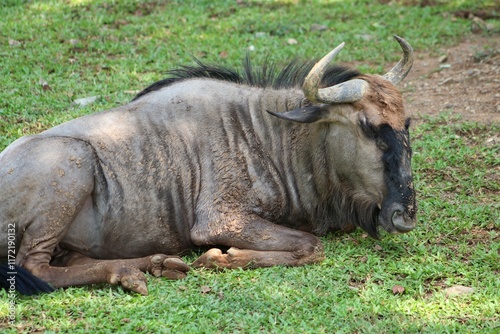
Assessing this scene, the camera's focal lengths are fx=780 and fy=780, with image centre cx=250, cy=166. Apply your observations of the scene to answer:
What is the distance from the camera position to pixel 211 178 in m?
6.05

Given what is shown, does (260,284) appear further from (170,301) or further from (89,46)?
(89,46)

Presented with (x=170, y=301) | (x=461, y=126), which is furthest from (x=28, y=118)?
(x=461, y=126)

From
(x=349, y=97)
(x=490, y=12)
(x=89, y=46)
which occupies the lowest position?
(x=490, y=12)

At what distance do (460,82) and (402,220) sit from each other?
175 inches

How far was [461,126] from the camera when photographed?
8.34 m

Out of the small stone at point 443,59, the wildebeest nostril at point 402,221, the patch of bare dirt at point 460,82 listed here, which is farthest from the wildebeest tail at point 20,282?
the small stone at point 443,59

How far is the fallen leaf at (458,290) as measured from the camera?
5330mm

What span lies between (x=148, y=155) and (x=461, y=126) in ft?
12.6

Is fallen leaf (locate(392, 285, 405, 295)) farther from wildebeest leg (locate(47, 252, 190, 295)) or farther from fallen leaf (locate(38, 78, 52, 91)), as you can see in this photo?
fallen leaf (locate(38, 78, 52, 91))

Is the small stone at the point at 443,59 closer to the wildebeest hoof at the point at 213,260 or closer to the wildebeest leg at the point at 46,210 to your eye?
the wildebeest hoof at the point at 213,260

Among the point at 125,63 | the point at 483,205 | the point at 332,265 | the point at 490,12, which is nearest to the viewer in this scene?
the point at 332,265

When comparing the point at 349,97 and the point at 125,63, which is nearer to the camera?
the point at 349,97

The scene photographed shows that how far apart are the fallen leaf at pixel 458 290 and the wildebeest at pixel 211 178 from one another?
58 cm

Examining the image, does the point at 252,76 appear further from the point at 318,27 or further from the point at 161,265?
the point at 318,27
